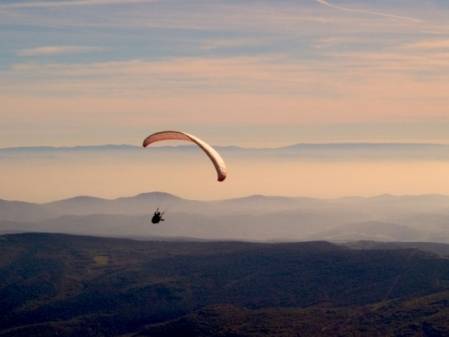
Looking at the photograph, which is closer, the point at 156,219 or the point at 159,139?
the point at 156,219

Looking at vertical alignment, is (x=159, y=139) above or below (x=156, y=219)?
above

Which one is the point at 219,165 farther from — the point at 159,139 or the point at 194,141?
the point at 159,139

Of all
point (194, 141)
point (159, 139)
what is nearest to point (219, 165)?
point (194, 141)
